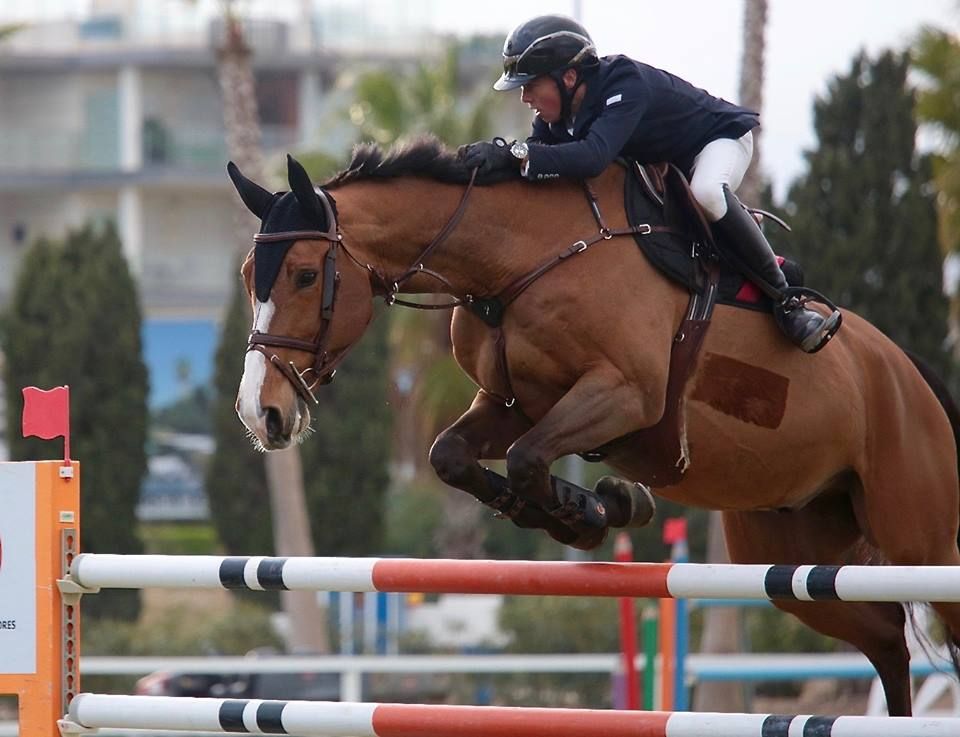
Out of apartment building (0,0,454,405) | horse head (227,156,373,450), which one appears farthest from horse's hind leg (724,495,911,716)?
apartment building (0,0,454,405)

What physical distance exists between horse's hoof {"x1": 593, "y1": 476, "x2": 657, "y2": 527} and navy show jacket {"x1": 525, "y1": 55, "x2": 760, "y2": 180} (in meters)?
0.95

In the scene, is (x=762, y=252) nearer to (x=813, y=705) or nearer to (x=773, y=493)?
(x=773, y=493)

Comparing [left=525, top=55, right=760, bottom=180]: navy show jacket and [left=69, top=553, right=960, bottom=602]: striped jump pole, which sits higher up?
[left=525, top=55, right=760, bottom=180]: navy show jacket

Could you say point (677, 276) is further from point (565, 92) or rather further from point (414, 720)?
point (414, 720)

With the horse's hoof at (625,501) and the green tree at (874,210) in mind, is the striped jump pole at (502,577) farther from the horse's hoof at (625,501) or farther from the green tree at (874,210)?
the green tree at (874,210)

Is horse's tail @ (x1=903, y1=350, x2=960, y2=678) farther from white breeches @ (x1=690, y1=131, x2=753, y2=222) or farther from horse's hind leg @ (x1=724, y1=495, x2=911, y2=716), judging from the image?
white breeches @ (x1=690, y1=131, x2=753, y2=222)

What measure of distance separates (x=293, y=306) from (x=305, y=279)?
3.0 inches

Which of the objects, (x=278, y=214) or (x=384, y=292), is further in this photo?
(x=384, y=292)

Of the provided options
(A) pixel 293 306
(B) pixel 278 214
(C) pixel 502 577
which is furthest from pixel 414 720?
(B) pixel 278 214

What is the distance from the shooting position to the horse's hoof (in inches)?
181

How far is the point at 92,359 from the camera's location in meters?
19.2

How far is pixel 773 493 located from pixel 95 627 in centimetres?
Answer: 1150

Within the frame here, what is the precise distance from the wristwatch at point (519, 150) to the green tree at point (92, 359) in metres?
14.2


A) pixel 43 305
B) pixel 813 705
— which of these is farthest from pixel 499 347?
pixel 43 305
